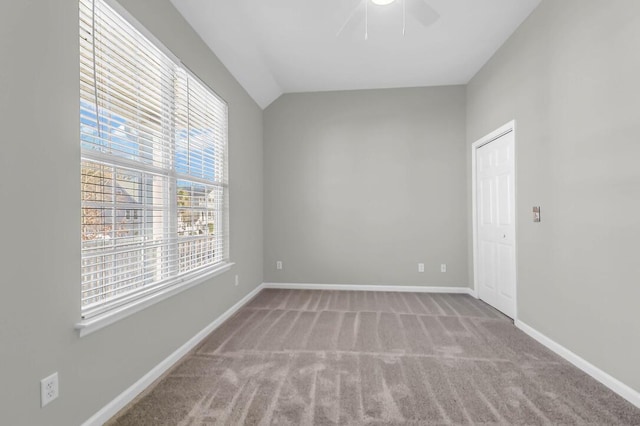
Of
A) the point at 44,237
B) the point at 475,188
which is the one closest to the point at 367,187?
the point at 475,188

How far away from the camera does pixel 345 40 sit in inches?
128

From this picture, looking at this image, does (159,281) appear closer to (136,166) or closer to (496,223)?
(136,166)

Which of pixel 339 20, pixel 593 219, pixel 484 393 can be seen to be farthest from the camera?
pixel 339 20

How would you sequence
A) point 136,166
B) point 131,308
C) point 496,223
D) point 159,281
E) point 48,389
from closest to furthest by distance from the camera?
point 48,389 → point 131,308 → point 136,166 → point 159,281 → point 496,223

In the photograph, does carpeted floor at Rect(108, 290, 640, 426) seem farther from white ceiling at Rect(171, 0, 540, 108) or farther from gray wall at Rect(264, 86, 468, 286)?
white ceiling at Rect(171, 0, 540, 108)

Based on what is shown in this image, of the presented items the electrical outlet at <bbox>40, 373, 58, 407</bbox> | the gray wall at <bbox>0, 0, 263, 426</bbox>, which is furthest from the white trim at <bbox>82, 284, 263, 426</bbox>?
the electrical outlet at <bbox>40, 373, 58, 407</bbox>

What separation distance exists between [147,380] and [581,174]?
11.0 feet

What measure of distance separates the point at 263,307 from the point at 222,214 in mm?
1262

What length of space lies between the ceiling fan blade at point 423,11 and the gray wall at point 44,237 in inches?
73.0

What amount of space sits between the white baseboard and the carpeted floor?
0.16ft

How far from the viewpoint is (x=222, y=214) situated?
327 centimetres

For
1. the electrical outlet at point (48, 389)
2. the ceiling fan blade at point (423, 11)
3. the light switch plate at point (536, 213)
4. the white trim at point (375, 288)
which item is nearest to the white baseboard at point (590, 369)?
the light switch plate at point (536, 213)

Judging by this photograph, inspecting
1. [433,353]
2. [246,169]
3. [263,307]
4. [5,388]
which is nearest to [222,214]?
[246,169]

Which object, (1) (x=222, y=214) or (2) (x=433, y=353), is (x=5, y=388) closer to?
(1) (x=222, y=214)
